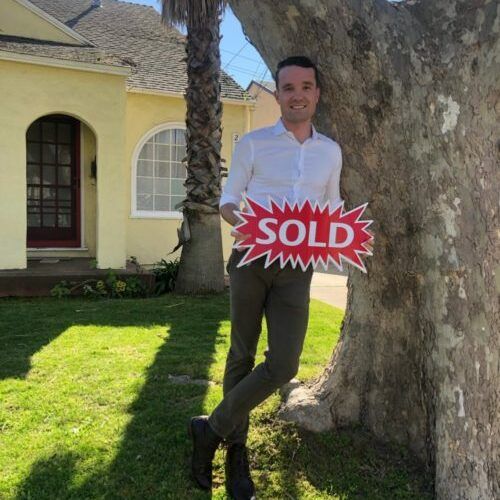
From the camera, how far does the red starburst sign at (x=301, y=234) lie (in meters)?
2.56

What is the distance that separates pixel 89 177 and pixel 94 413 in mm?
7365

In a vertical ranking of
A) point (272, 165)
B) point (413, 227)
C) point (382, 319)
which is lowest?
point (382, 319)

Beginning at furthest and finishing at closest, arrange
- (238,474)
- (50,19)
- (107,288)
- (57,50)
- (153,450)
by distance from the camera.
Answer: (50,19) < (57,50) < (107,288) < (153,450) < (238,474)

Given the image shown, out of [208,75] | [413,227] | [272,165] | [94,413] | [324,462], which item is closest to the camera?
[272,165]

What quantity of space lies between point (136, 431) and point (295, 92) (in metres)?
2.33

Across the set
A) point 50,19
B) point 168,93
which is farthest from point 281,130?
point 168,93

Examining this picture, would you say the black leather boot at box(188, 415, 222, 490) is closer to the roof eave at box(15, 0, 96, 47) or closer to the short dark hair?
the short dark hair

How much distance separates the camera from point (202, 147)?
28.1 ft

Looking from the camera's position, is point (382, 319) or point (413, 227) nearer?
point (413, 227)

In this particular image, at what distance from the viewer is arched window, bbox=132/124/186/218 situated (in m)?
11.5

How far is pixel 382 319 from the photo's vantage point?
10.8 feet

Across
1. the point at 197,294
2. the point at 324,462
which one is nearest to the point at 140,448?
the point at 324,462

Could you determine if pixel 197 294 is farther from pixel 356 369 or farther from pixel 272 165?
pixel 272 165

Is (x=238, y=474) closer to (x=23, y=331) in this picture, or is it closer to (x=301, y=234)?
(x=301, y=234)
